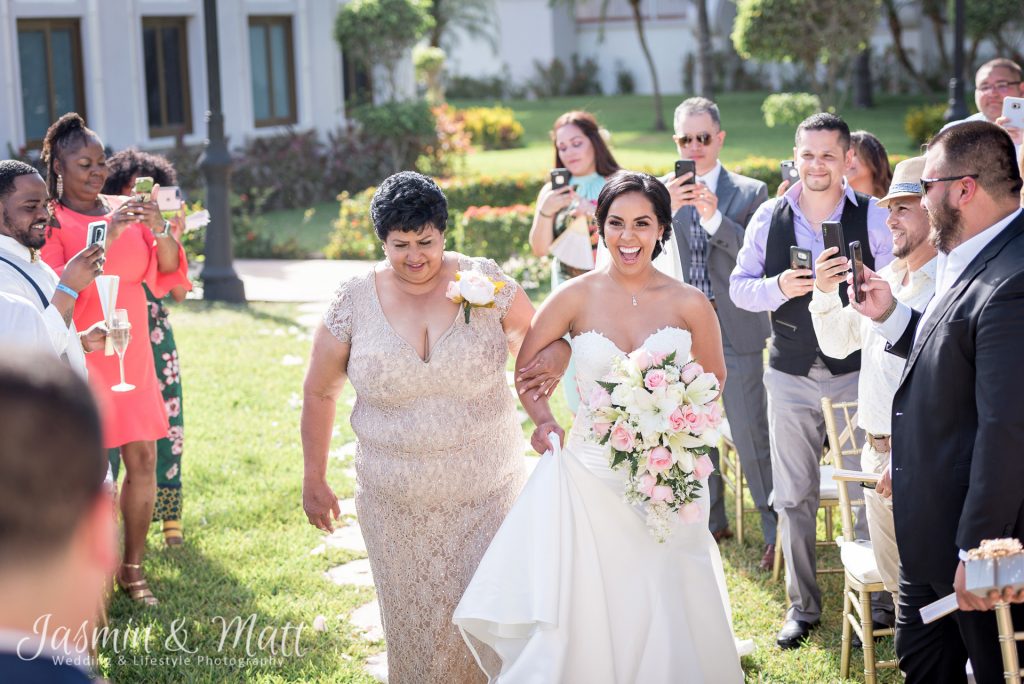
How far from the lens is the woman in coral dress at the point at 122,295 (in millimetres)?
5789

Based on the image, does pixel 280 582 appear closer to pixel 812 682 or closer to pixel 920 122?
pixel 812 682

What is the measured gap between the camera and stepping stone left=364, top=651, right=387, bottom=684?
5.25m

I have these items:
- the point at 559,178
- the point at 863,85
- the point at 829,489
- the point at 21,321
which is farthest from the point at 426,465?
the point at 863,85

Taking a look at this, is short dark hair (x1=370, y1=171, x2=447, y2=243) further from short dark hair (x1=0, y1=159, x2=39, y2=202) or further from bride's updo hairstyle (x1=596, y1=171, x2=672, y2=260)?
short dark hair (x1=0, y1=159, x2=39, y2=202)

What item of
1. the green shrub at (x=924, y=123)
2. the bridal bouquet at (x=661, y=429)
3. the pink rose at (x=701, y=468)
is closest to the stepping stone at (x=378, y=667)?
the bridal bouquet at (x=661, y=429)

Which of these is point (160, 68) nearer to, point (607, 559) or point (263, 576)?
point (263, 576)

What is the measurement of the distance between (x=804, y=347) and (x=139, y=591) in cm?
362

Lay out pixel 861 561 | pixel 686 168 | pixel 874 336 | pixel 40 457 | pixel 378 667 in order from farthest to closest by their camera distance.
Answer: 1. pixel 686 168
2. pixel 378 667
3. pixel 861 561
4. pixel 874 336
5. pixel 40 457

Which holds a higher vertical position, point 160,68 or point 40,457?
point 160,68

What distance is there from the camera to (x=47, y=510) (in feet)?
5.34

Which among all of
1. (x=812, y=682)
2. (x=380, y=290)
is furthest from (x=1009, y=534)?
(x=380, y=290)

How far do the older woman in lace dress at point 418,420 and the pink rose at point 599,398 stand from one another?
0.33 meters

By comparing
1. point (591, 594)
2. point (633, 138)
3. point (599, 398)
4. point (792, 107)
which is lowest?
point (591, 594)

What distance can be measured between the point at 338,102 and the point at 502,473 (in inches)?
778
